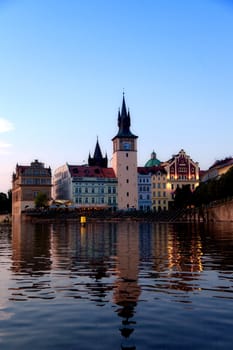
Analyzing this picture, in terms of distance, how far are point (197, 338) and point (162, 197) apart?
165 metres

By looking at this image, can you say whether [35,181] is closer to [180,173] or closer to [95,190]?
[95,190]

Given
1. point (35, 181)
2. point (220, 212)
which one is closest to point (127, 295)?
point (220, 212)

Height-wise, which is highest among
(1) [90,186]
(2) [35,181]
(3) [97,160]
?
(3) [97,160]

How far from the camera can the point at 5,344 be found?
9.95 m

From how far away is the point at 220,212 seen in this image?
10088 cm

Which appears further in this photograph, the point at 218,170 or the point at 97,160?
the point at 97,160

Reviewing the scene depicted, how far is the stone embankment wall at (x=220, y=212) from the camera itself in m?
93.1

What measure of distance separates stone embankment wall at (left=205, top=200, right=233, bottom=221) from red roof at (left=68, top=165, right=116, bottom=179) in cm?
6252

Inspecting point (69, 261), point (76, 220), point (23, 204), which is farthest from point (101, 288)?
point (23, 204)

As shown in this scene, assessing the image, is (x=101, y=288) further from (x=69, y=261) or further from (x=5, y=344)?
(x=69, y=261)

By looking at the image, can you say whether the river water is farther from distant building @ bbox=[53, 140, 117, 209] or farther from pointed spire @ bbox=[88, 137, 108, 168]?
pointed spire @ bbox=[88, 137, 108, 168]

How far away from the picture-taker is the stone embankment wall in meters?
93.1

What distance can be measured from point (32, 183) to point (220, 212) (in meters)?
82.2

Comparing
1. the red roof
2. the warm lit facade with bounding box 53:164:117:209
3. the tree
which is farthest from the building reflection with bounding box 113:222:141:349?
the red roof
